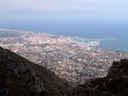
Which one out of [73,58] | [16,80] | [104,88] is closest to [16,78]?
[16,80]

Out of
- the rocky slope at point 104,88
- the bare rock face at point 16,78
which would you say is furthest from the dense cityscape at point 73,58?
the rocky slope at point 104,88

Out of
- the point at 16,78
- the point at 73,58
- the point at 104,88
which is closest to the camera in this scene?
the point at 104,88

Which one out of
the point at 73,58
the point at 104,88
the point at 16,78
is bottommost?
the point at 73,58

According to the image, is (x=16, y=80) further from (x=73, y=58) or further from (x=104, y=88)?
(x=73, y=58)

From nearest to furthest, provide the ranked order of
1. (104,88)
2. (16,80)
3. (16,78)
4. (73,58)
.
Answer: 1. (104,88)
2. (16,80)
3. (16,78)
4. (73,58)

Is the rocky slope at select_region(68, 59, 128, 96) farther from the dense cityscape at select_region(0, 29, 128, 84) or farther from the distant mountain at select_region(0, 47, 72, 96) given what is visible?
the dense cityscape at select_region(0, 29, 128, 84)

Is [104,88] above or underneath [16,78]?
underneath

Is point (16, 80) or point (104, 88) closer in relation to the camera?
point (104, 88)

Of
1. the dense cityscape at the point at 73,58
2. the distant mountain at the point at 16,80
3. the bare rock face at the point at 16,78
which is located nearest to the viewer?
the distant mountain at the point at 16,80

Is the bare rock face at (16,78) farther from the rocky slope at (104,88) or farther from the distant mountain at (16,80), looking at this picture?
the rocky slope at (104,88)

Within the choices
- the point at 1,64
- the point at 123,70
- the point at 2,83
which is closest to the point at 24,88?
the point at 2,83

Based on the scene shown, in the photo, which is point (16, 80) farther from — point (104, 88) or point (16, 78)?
point (104, 88)
